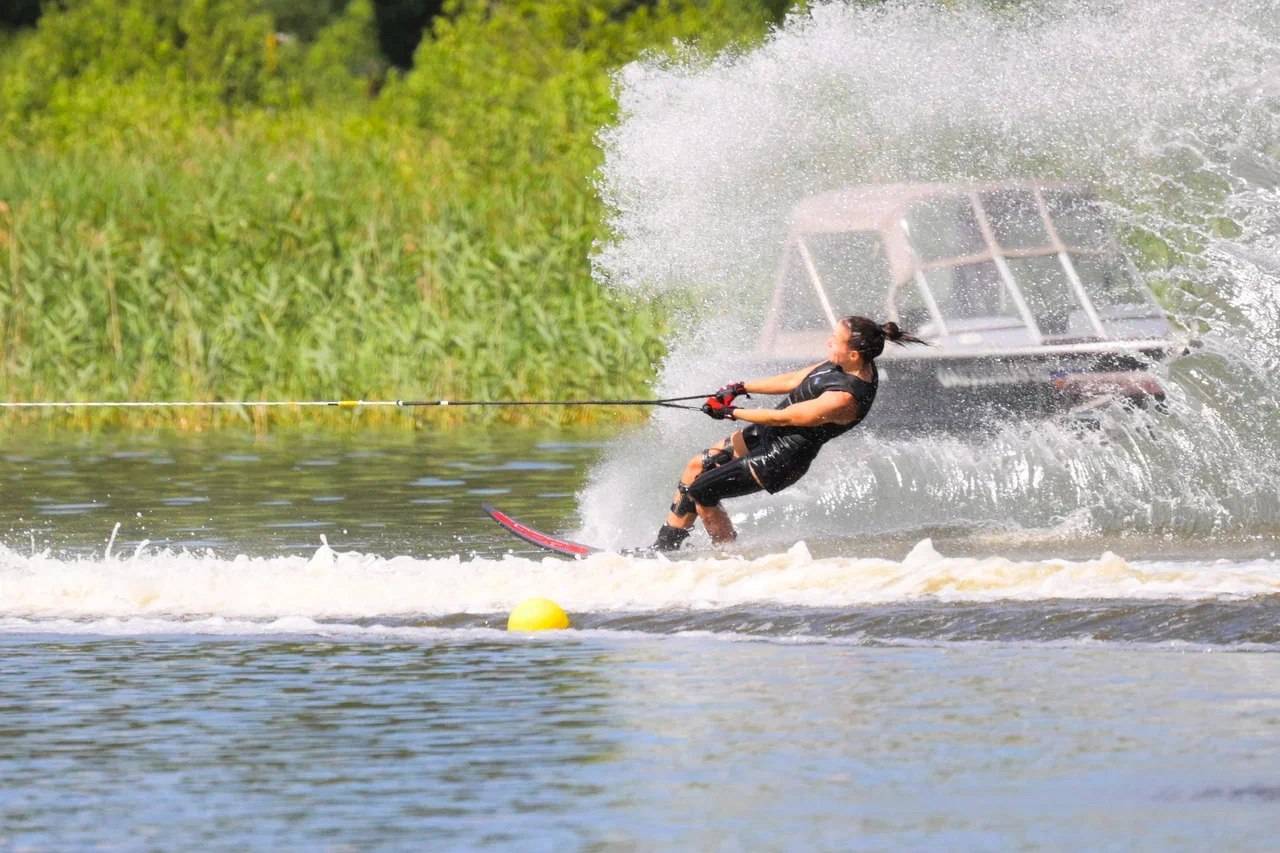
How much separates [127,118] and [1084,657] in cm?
2223

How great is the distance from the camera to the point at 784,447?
1307 centimetres

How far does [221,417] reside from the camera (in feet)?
74.9

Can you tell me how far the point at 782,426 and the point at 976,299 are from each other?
13.5 ft

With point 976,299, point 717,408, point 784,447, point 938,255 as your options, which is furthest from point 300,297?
point 717,408

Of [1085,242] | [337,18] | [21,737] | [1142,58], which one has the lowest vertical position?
[21,737]

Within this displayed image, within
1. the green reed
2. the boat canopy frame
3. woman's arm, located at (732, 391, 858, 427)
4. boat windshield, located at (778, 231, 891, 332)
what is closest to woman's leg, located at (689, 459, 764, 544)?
woman's arm, located at (732, 391, 858, 427)

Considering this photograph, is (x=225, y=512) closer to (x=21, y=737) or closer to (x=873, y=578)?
(x=873, y=578)

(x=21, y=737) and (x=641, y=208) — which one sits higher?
(x=641, y=208)

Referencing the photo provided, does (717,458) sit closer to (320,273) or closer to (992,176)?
(992,176)

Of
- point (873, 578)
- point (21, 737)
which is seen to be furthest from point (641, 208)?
point (21, 737)

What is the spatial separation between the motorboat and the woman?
6.75 feet

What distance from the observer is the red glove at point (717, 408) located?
12.5m

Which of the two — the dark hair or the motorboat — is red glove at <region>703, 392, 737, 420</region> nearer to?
the dark hair

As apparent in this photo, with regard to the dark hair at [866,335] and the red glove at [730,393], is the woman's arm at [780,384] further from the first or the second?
the dark hair at [866,335]
